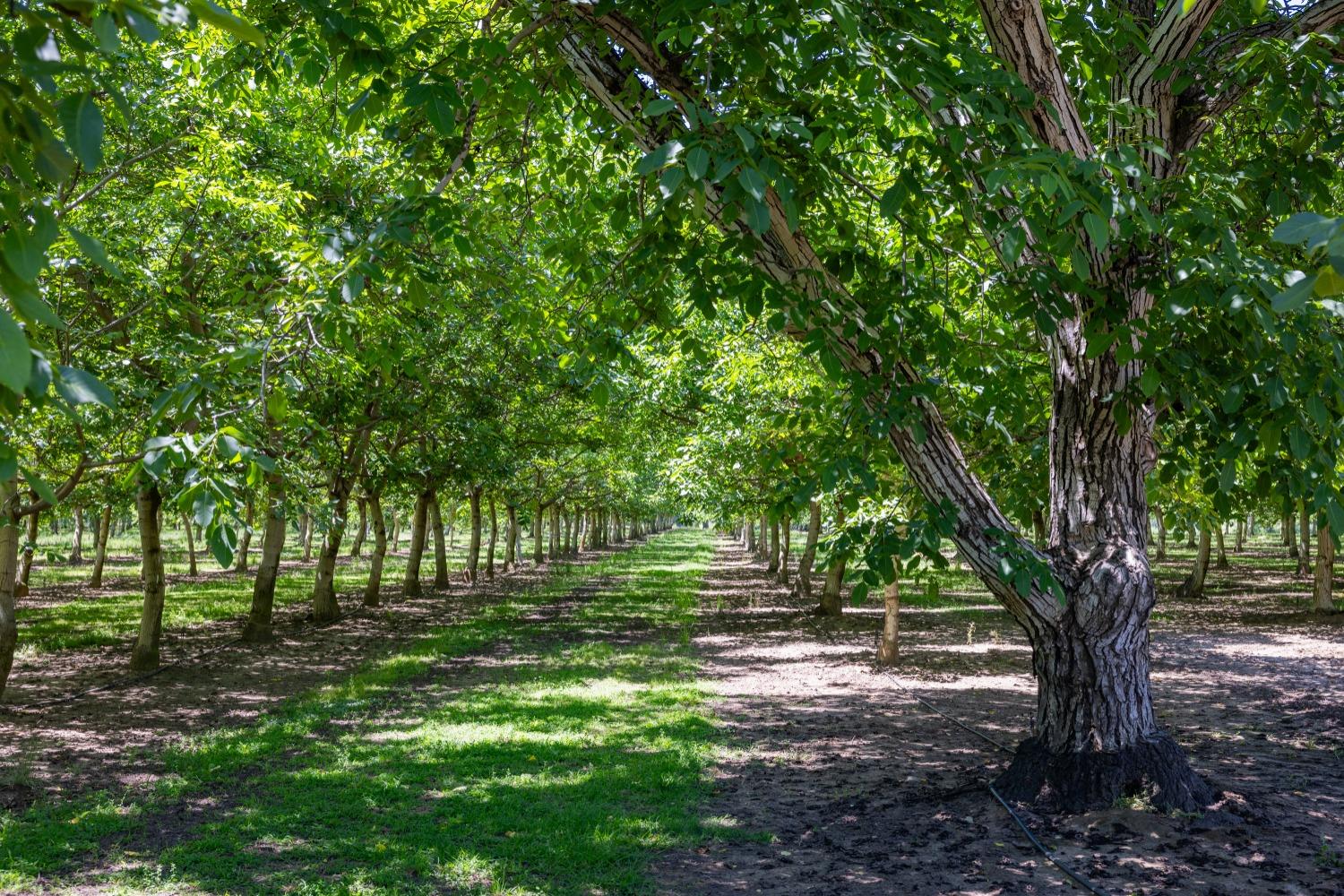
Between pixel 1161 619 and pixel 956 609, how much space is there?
449 centimetres

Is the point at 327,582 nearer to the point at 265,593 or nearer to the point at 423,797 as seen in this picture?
the point at 265,593

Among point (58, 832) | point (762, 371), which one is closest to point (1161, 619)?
point (762, 371)

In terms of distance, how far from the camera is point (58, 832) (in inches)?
237

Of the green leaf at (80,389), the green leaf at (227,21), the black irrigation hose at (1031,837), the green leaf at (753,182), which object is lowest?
the black irrigation hose at (1031,837)

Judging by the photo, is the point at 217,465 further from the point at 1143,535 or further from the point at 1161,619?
the point at 1161,619

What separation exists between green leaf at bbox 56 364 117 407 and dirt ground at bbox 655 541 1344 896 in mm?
4427

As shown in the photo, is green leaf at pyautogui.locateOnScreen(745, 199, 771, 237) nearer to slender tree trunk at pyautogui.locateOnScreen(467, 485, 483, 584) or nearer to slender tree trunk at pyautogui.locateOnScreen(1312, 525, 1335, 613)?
slender tree trunk at pyautogui.locateOnScreen(1312, 525, 1335, 613)

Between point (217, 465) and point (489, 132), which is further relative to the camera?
point (489, 132)

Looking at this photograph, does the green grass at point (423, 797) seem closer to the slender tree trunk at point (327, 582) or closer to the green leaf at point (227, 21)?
the green leaf at point (227, 21)

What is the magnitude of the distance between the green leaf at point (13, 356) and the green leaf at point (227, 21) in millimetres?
562

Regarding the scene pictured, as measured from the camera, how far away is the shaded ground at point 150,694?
25.2 feet

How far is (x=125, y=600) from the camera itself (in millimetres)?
23000

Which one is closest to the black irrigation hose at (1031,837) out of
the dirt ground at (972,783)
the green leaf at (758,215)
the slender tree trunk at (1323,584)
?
the dirt ground at (972,783)

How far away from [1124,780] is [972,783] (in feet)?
3.96
